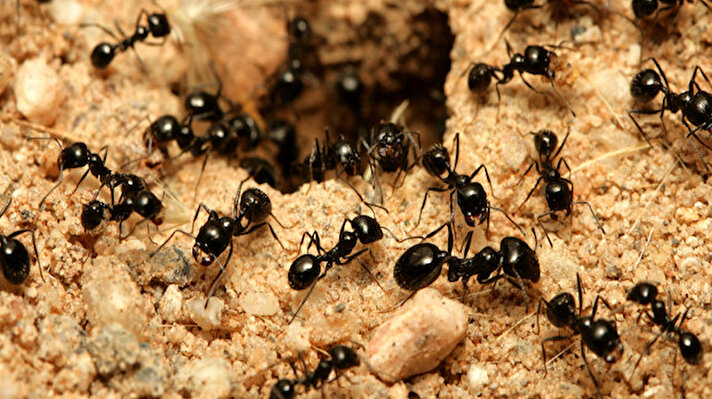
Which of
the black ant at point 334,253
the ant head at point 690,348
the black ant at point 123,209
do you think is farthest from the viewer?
the black ant at point 123,209

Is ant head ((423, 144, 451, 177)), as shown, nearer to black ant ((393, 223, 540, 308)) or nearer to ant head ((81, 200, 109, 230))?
black ant ((393, 223, 540, 308))

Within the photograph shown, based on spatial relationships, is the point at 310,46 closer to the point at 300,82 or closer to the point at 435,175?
the point at 300,82

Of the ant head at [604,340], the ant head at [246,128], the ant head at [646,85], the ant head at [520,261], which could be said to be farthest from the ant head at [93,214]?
the ant head at [646,85]

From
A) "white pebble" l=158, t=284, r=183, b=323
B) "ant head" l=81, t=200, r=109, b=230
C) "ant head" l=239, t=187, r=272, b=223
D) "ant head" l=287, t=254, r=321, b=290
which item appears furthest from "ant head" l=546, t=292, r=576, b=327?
"ant head" l=81, t=200, r=109, b=230

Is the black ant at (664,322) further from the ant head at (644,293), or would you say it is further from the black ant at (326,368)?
the black ant at (326,368)

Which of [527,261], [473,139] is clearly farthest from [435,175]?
[527,261]

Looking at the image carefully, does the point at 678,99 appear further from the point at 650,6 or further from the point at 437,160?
the point at 437,160
